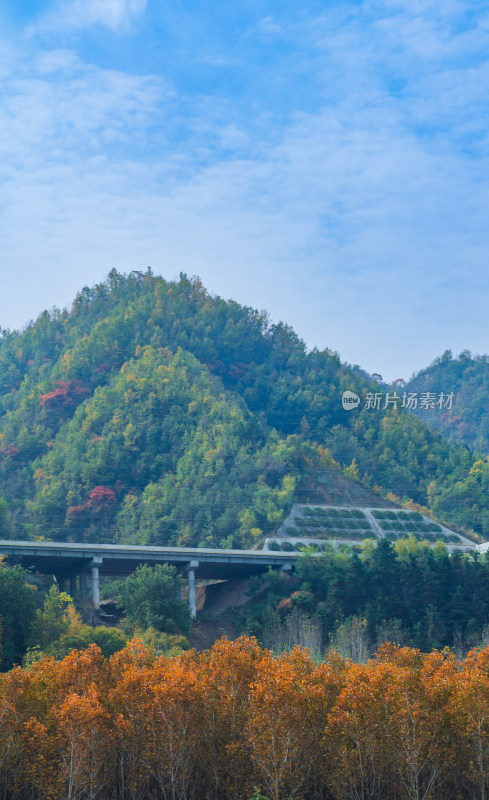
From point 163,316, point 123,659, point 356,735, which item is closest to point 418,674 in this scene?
point 356,735

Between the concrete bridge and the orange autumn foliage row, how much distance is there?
28869mm

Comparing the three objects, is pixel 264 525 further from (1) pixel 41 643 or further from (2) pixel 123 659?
(2) pixel 123 659

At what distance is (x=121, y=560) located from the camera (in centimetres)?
5994

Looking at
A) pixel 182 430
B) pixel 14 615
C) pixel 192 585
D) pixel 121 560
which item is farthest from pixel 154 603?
pixel 182 430

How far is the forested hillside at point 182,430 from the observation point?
78.6 meters

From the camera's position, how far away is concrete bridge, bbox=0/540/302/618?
56719 mm

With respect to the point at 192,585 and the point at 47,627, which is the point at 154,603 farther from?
the point at 192,585

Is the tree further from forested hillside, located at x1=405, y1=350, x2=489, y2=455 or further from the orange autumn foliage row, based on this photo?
forested hillside, located at x1=405, y1=350, x2=489, y2=455

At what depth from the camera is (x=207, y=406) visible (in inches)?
3548

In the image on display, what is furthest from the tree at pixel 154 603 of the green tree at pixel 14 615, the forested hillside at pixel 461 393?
the forested hillside at pixel 461 393

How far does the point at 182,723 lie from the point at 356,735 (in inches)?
190

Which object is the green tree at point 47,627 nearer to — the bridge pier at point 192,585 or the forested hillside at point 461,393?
the bridge pier at point 192,585

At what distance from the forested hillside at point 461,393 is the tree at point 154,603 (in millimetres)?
102995

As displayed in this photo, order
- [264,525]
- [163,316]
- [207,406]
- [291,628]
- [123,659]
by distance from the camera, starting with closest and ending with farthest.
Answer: [123,659] → [291,628] → [264,525] → [207,406] → [163,316]
